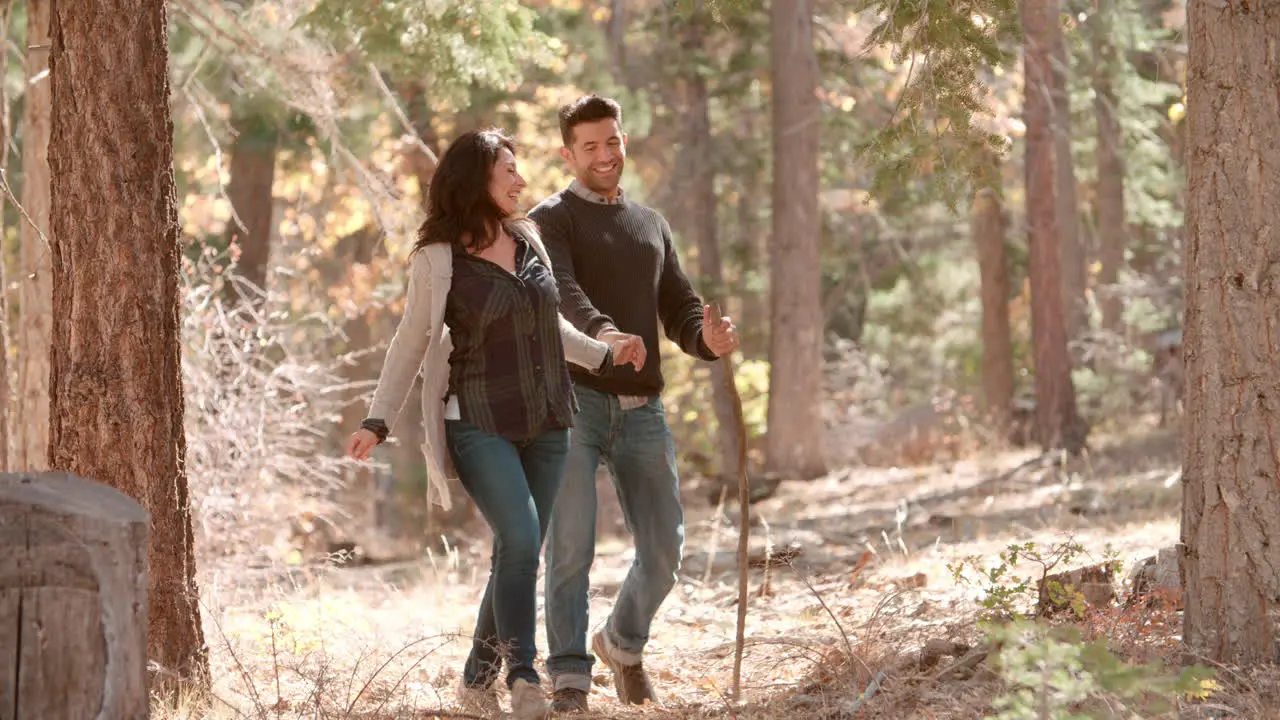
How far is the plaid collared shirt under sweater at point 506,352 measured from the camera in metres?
5.55

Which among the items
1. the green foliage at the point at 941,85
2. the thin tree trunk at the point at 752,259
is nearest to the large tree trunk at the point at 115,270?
the green foliage at the point at 941,85

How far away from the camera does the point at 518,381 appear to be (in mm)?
5586

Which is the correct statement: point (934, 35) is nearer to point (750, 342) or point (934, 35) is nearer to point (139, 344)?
point (139, 344)

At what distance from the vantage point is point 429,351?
18.5 ft

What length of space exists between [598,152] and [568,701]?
83.5 inches

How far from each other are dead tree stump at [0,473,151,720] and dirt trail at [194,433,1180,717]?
117cm

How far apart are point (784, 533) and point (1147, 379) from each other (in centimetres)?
1089

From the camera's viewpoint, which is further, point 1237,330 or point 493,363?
point 493,363

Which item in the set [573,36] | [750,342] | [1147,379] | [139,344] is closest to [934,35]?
[139,344]

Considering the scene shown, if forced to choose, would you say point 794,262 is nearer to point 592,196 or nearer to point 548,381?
point 592,196

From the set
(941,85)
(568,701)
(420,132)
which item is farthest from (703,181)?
(568,701)

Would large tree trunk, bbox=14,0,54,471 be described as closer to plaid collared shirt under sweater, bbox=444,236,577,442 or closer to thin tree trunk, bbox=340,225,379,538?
plaid collared shirt under sweater, bbox=444,236,577,442

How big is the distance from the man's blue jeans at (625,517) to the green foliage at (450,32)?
12.5ft

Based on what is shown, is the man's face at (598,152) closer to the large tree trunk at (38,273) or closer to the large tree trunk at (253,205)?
the large tree trunk at (38,273)
